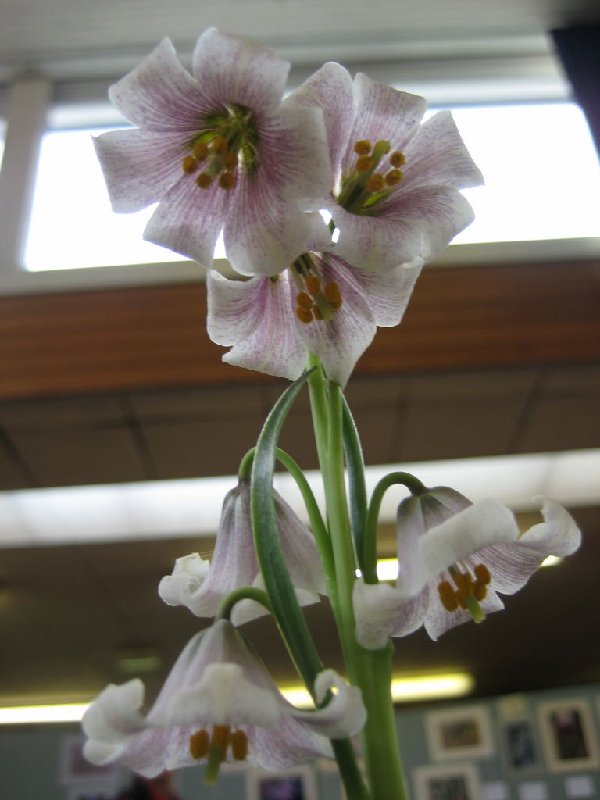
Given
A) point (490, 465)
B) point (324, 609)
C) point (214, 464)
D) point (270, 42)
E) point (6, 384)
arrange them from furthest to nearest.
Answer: point (324, 609) → point (270, 42) → point (490, 465) → point (214, 464) → point (6, 384)

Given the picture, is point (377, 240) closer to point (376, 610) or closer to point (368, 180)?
point (368, 180)

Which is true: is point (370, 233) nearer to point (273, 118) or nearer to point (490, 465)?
point (273, 118)

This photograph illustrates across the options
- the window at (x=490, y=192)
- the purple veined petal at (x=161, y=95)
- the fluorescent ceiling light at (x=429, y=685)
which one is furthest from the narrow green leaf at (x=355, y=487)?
the fluorescent ceiling light at (x=429, y=685)

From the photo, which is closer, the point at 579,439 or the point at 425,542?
the point at 425,542

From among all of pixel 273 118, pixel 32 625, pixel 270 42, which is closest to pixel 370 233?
pixel 273 118

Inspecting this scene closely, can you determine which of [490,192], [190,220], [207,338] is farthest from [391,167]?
[490,192]

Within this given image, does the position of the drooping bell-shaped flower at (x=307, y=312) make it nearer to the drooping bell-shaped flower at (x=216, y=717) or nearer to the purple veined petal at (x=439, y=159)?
the purple veined petal at (x=439, y=159)

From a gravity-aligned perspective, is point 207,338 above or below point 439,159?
above
